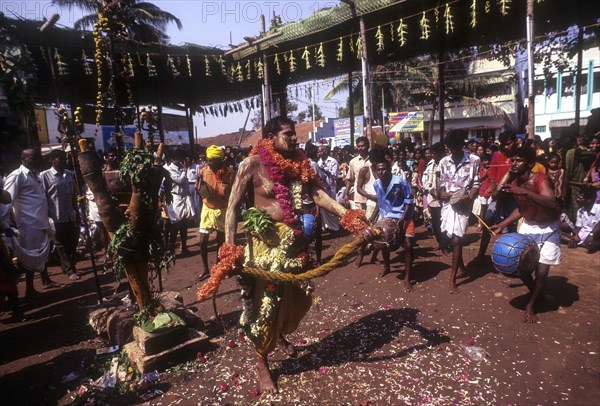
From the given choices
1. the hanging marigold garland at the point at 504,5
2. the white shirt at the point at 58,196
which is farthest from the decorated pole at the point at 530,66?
the white shirt at the point at 58,196

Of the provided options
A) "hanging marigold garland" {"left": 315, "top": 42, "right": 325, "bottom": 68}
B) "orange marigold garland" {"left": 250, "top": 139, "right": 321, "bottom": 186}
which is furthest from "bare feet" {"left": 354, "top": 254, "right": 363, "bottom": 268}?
"hanging marigold garland" {"left": 315, "top": 42, "right": 325, "bottom": 68}

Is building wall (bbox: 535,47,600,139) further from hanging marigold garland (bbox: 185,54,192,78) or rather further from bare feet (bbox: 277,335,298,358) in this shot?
bare feet (bbox: 277,335,298,358)

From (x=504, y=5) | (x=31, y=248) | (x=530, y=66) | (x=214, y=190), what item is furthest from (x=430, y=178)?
(x=31, y=248)

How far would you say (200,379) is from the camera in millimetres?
4059

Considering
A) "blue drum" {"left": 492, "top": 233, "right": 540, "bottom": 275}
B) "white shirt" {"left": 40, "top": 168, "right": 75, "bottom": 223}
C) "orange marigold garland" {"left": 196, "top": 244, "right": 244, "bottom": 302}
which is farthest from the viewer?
"white shirt" {"left": 40, "top": 168, "right": 75, "bottom": 223}

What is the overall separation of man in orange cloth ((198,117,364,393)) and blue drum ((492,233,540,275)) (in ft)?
7.52

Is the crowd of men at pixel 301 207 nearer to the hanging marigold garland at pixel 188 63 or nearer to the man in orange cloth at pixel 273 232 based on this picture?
the man in orange cloth at pixel 273 232

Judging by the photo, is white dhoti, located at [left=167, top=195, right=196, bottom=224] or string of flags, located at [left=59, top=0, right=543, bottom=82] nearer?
white dhoti, located at [left=167, top=195, right=196, bottom=224]

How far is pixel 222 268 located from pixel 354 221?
1341 mm

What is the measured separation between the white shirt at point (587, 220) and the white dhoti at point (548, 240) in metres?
3.86

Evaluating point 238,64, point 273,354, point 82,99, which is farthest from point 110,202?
point 82,99

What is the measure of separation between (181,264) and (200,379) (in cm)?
513

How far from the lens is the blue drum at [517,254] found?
4.73m

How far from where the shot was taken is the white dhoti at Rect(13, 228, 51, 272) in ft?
22.7
